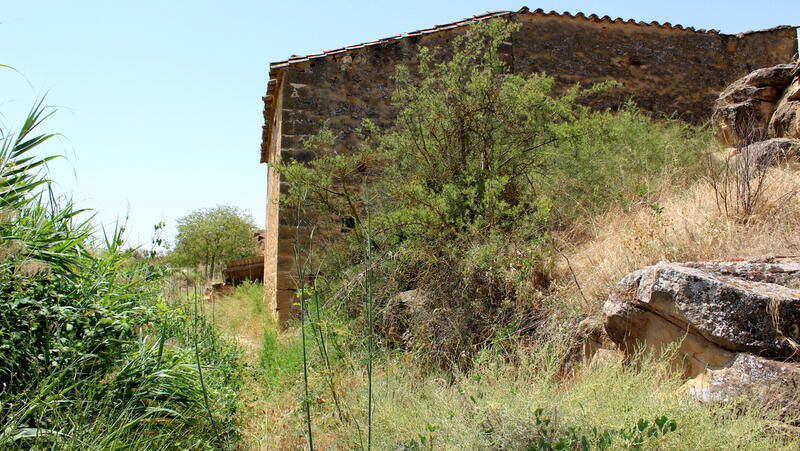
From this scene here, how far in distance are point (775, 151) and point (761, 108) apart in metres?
1.67

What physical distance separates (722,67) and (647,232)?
24.9ft

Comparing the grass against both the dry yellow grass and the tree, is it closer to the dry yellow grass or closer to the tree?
the dry yellow grass

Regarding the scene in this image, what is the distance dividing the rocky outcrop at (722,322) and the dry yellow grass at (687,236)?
24.6 inches

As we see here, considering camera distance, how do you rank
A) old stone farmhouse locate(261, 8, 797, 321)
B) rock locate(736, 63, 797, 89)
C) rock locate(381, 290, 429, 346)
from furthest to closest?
1. old stone farmhouse locate(261, 8, 797, 321)
2. rock locate(736, 63, 797, 89)
3. rock locate(381, 290, 429, 346)

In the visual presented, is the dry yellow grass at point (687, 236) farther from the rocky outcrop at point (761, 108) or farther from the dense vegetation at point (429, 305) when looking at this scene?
the rocky outcrop at point (761, 108)

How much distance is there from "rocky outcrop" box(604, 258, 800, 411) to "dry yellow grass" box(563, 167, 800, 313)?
624mm

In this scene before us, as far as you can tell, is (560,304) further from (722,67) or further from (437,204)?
(722,67)

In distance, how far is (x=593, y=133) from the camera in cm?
702

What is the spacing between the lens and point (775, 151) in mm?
6266

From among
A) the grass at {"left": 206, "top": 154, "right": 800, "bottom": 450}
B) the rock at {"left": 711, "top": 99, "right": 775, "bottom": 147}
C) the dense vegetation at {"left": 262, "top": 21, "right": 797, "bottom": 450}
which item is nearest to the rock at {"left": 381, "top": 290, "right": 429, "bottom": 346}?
the dense vegetation at {"left": 262, "top": 21, "right": 797, "bottom": 450}

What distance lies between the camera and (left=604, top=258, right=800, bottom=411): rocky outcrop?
327 centimetres

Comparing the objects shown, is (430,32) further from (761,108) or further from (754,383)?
(754,383)

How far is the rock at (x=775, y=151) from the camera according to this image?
6160 mm

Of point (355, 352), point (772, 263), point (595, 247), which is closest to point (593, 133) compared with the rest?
point (595, 247)
